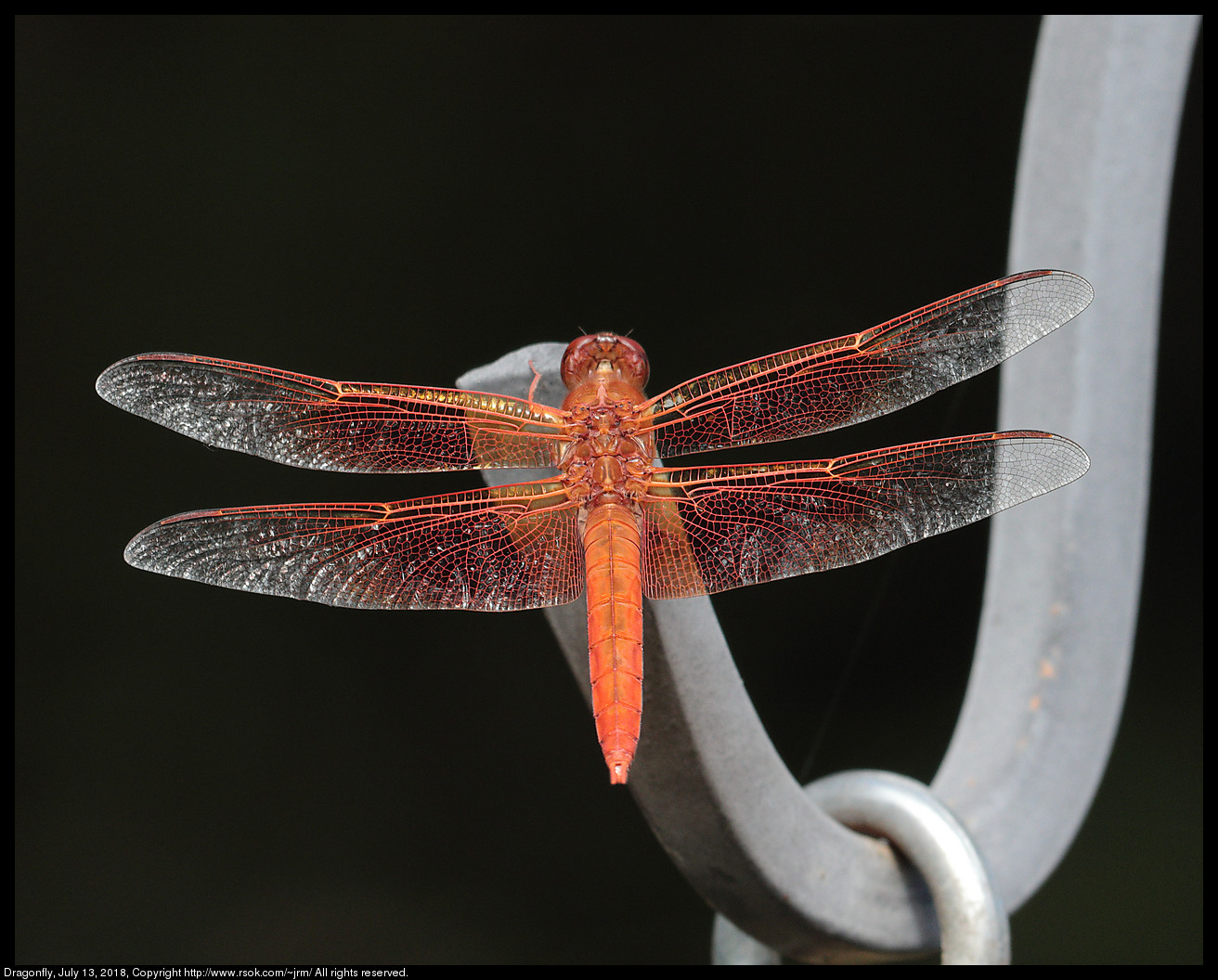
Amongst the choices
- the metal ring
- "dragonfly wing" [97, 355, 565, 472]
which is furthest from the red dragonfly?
→ the metal ring

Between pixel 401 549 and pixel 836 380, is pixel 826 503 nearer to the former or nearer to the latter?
pixel 836 380

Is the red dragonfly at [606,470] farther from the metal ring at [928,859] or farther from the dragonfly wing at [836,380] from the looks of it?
the metal ring at [928,859]

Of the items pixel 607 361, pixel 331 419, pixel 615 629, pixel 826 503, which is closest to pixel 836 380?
pixel 826 503

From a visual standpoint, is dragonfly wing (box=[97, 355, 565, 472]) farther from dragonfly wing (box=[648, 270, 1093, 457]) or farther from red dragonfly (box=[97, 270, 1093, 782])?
dragonfly wing (box=[648, 270, 1093, 457])

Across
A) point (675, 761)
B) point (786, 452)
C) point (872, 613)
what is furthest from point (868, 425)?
point (675, 761)

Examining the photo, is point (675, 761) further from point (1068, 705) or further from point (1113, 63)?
point (1113, 63)

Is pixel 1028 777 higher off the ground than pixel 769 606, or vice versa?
pixel 769 606

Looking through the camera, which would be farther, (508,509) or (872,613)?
(872,613)
